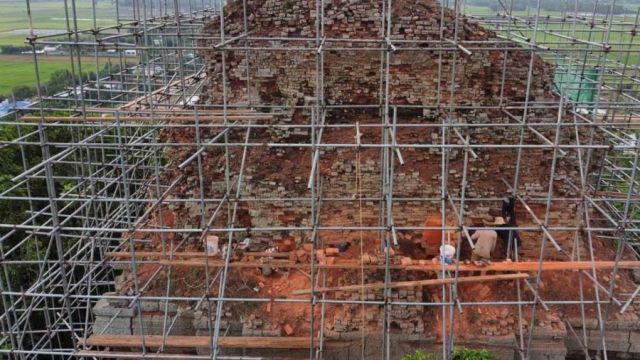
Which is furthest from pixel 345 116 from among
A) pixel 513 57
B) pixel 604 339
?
pixel 604 339

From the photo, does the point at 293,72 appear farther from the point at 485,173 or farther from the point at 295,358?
the point at 295,358

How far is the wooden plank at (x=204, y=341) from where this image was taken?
732 centimetres

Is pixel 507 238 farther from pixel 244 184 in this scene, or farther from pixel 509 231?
pixel 244 184

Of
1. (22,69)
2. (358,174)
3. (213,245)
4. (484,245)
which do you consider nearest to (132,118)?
(213,245)

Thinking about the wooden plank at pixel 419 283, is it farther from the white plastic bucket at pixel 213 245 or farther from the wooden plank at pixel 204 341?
the white plastic bucket at pixel 213 245

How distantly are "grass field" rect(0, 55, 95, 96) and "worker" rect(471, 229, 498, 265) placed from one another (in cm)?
2615

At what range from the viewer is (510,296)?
26.0 ft

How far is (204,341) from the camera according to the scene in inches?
292

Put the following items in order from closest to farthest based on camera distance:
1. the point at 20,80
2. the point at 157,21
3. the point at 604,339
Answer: the point at 604,339 < the point at 157,21 < the point at 20,80

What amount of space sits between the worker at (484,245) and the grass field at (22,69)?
85.8 ft

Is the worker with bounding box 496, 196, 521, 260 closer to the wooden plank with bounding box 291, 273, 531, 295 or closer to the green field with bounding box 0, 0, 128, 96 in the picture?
the wooden plank with bounding box 291, 273, 531, 295

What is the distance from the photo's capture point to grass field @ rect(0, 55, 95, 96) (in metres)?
30.2

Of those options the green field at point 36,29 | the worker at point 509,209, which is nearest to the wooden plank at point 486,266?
the worker at point 509,209

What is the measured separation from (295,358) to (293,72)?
14.4 feet
